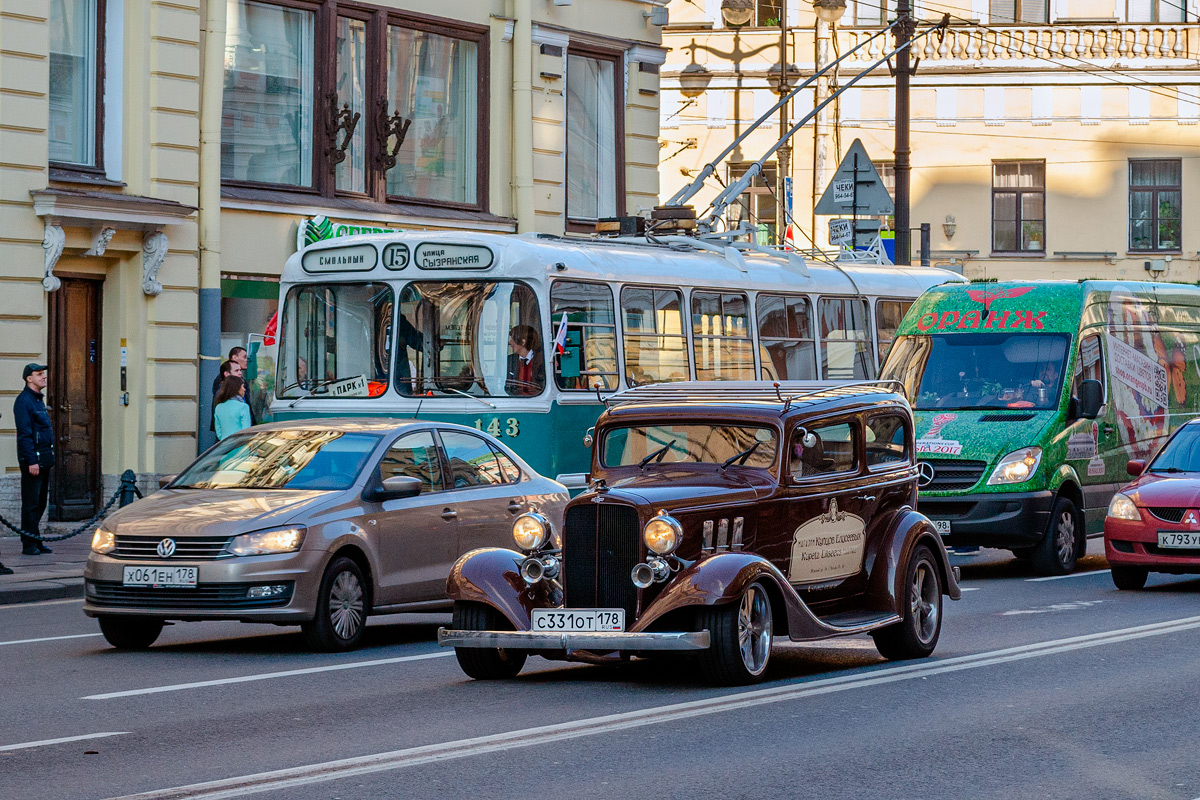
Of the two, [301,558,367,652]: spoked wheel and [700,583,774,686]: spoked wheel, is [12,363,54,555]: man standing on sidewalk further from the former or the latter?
[700,583,774,686]: spoked wheel

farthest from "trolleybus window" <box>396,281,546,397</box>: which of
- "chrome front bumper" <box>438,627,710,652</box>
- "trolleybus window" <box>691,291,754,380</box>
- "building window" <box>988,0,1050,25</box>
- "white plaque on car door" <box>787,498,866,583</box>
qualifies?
"building window" <box>988,0,1050,25</box>

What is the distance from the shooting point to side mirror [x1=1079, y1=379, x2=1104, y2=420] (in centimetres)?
1805

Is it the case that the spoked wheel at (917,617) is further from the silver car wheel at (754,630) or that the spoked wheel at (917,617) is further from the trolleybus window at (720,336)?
the trolleybus window at (720,336)

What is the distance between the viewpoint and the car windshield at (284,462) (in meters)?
13.0

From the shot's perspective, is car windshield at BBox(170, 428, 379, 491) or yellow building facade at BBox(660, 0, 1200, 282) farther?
yellow building facade at BBox(660, 0, 1200, 282)

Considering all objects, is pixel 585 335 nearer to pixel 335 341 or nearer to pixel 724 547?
pixel 335 341

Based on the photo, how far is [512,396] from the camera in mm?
17766

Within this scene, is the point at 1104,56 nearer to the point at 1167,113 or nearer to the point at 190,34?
the point at 1167,113

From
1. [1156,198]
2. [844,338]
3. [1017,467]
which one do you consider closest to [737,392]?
[1017,467]

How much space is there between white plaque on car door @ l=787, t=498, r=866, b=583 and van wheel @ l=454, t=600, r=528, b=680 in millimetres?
1642

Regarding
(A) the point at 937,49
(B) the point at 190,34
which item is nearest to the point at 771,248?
(B) the point at 190,34

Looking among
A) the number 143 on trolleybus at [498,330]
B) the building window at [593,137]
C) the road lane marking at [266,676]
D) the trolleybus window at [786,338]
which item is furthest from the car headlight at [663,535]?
the building window at [593,137]

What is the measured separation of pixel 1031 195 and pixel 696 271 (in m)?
25.4

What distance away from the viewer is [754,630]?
10.5 meters
